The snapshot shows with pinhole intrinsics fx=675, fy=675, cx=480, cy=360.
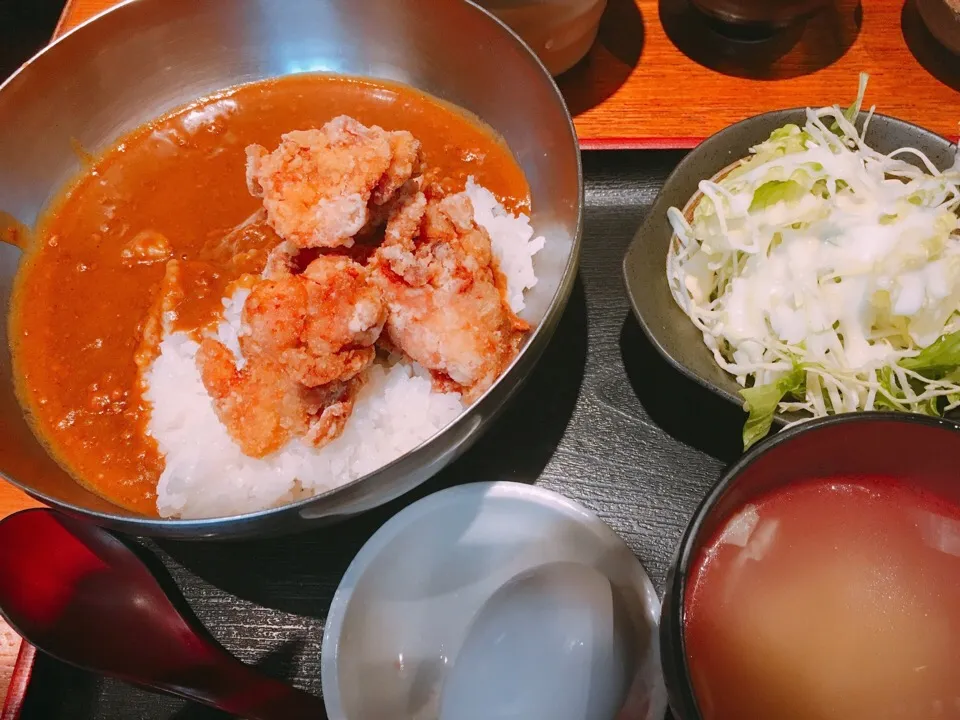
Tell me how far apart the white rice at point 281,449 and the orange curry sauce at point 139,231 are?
Result: 7 cm

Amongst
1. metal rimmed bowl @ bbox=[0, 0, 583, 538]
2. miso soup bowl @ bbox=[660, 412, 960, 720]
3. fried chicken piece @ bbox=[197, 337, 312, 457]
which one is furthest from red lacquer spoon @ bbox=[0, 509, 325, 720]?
miso soup bowl @ bbox=[660, 412, 960, 720]

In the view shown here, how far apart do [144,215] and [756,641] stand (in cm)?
199

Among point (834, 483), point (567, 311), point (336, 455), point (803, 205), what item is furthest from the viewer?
point (567, 311)

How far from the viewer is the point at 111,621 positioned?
5.08 ft

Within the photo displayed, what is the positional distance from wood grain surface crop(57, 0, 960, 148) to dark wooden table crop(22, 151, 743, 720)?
652mm

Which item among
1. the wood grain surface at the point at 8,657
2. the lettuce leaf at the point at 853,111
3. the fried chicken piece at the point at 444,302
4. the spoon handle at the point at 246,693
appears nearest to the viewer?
the spoon handle at the point at 246,693

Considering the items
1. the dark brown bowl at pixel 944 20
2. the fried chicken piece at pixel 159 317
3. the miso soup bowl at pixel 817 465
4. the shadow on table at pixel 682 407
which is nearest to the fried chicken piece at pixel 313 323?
the fried chicken piece at pixel 159 317

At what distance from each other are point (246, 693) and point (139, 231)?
1.37 meters

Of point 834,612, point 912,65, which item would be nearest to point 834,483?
point 834,612

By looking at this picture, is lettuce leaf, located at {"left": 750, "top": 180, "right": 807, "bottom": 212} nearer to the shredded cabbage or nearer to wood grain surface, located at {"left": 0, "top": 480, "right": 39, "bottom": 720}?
the shredded cabbage

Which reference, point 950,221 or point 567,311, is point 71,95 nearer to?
point 567,311

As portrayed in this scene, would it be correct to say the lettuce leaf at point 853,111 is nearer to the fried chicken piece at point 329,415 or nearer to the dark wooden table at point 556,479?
the dark wooden table at point 556,479

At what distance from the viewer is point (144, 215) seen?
2080mm

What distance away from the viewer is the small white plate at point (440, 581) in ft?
4.69
